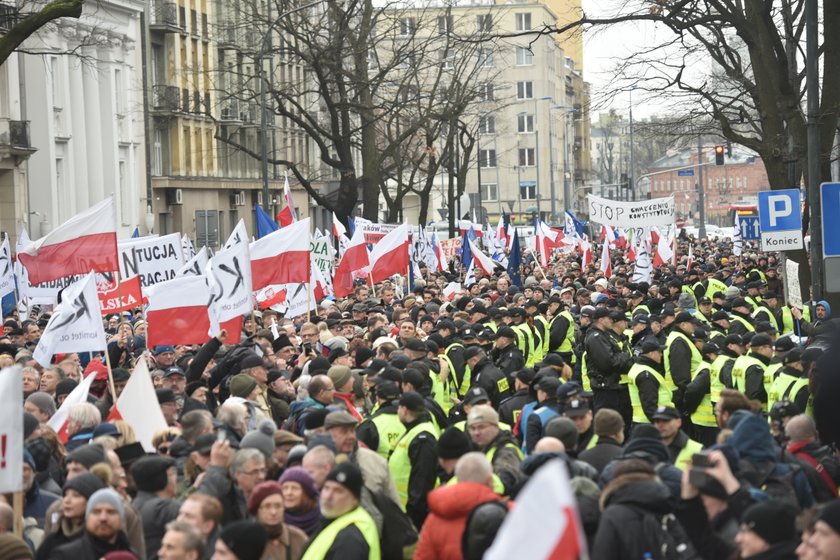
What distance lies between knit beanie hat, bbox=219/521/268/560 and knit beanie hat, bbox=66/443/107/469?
1.90m

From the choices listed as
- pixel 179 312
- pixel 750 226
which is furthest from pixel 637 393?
pixel 750 226

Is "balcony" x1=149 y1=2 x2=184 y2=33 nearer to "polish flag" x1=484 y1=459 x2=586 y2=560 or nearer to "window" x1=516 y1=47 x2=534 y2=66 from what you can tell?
"polish flag" x1=484 y1=459 x2=586 y2=560

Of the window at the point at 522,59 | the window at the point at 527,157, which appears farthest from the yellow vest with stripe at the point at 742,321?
the window at the point at 527,157

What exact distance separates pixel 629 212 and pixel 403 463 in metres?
23.7

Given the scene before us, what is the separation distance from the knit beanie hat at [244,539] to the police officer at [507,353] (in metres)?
8.62

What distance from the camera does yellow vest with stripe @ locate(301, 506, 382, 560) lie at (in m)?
7.32

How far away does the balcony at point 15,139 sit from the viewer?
40531 millimetres

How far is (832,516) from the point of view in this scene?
6031mm

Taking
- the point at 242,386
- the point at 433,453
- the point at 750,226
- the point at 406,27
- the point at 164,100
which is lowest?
the point at 433,453

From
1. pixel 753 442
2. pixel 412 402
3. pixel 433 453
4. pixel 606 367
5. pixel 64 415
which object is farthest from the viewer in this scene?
pixel 606 367

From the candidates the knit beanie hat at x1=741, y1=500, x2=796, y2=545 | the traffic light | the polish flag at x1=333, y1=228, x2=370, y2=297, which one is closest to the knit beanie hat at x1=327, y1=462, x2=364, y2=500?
the knit beanie hat at x1=741, y1=500, x2=796, y2=545

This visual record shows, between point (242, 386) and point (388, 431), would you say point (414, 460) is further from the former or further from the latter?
point (242, 386)

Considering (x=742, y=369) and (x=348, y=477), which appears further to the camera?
(x=742, y=369)

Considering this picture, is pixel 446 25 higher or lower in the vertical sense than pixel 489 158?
higher
